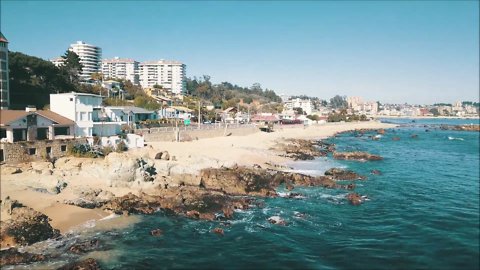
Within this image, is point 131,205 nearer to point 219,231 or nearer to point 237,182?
point 219,231

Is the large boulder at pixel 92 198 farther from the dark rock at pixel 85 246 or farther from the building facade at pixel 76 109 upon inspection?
the building facade at pixel 76 109

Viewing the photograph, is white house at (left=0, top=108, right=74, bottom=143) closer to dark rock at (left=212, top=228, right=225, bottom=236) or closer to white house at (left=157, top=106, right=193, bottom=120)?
dark rock at (left=212, top=228, right=225, bottom=236)

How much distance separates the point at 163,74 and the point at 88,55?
34.7m

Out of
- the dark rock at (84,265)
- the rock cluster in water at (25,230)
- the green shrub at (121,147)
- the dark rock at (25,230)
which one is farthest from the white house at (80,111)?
the dark rock at (84,265)

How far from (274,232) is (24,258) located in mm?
13466

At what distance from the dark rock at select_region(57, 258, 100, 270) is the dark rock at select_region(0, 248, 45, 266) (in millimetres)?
2103

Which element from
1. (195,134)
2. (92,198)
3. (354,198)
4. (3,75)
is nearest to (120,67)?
(195,134)

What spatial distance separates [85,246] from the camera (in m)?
19.8

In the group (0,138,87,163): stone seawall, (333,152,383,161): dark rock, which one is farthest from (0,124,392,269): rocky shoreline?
(333,152,383,161): dark rock

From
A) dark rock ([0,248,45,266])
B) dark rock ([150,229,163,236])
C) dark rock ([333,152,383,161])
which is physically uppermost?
dark rock ([333,152,383,161])

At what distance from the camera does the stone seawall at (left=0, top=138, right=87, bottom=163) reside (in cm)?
3303

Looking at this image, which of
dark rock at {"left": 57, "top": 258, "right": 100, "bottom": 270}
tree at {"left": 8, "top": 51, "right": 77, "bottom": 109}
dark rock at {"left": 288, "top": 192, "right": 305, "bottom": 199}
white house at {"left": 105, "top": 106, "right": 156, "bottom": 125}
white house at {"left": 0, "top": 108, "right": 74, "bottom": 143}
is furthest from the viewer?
tree at {"left": 8, "top": 51, "right": 77, "bottom": 109}

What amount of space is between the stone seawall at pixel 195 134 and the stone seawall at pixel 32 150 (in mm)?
11742

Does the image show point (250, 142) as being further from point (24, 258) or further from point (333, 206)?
point (24, 258)
